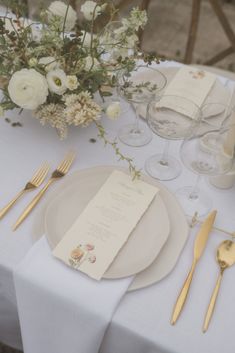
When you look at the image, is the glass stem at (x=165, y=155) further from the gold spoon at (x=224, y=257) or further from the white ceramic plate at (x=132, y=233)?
the gold spoon at (x=224, y=257)

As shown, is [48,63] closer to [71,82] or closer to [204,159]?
[71,82]

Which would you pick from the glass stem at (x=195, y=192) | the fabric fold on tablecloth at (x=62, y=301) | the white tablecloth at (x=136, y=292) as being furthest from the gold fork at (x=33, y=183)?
the glass stem at (x=195, y=192)

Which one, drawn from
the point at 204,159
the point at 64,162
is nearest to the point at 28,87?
the point at 64,162

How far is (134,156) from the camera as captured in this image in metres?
1.01

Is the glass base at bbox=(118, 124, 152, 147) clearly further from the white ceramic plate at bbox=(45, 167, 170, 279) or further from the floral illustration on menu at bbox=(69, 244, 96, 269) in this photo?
the floral illustration on menu at bbox=(69, 244, 96, 269)

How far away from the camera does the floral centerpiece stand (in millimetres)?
888

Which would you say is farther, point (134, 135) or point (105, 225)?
point (134, 135)

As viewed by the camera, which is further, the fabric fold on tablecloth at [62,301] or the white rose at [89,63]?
the white rose at [89,63]

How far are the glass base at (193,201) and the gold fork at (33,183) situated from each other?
32cm

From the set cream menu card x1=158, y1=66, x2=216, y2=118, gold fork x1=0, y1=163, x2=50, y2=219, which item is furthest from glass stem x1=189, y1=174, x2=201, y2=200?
gold fork x1=0, y1=163, x2=50, y2=219

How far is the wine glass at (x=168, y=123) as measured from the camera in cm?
93

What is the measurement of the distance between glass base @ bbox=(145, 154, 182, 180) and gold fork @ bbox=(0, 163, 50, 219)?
0.25 metres

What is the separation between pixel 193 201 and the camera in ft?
2.98

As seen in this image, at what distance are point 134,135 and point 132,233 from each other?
0.34 metres
